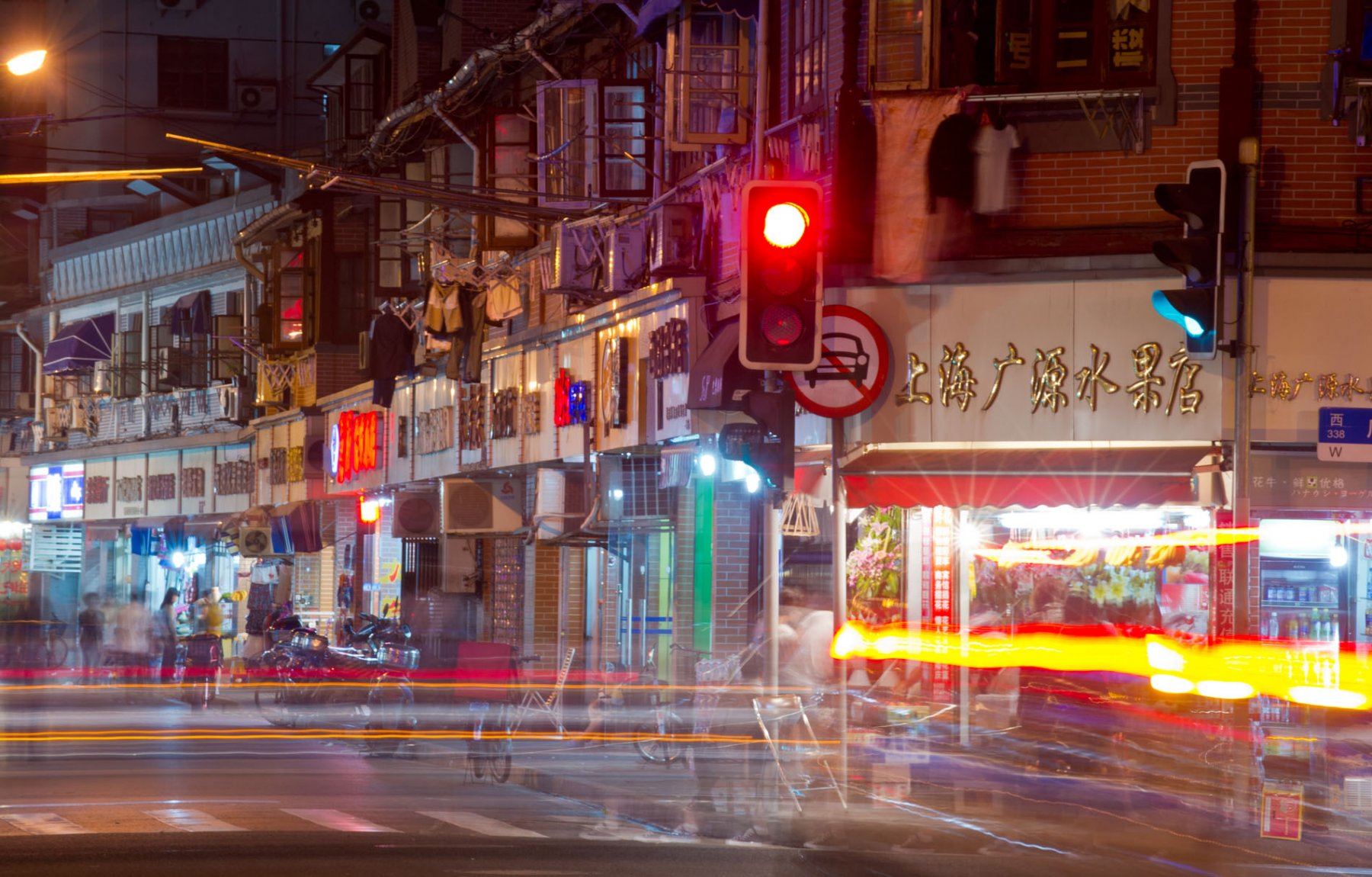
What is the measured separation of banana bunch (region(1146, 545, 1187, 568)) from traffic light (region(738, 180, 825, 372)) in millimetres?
6620

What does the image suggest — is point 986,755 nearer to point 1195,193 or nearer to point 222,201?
point 1195,193

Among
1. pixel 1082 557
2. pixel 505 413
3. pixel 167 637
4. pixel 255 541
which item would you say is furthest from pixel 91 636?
pixel 1082 557

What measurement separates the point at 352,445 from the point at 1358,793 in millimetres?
24530

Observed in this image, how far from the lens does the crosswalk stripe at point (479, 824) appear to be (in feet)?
42.6

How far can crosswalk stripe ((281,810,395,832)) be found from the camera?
13047 mm

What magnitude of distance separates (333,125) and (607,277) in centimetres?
1588

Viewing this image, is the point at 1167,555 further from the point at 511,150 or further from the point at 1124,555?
the point at 511,150

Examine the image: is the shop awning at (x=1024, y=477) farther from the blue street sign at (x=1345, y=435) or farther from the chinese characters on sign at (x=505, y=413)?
the chinese characters on sign at (x=505, y=413)

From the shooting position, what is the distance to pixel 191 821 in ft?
44.1

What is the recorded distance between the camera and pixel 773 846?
12.5 meters

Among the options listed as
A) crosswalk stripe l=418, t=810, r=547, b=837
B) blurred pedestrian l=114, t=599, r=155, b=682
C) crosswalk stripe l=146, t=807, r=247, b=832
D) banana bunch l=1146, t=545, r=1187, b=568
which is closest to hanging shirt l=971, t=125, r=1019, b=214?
banana bunch l=1146, t=545, r=1187, b=568

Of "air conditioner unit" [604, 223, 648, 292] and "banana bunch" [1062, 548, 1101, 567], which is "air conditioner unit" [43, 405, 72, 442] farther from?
"banana bunch" [1062, 548, 1101, 567]

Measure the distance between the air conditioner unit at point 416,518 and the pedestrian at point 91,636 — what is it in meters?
5.85

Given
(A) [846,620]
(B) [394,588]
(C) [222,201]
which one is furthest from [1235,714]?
(C) [222,201]
